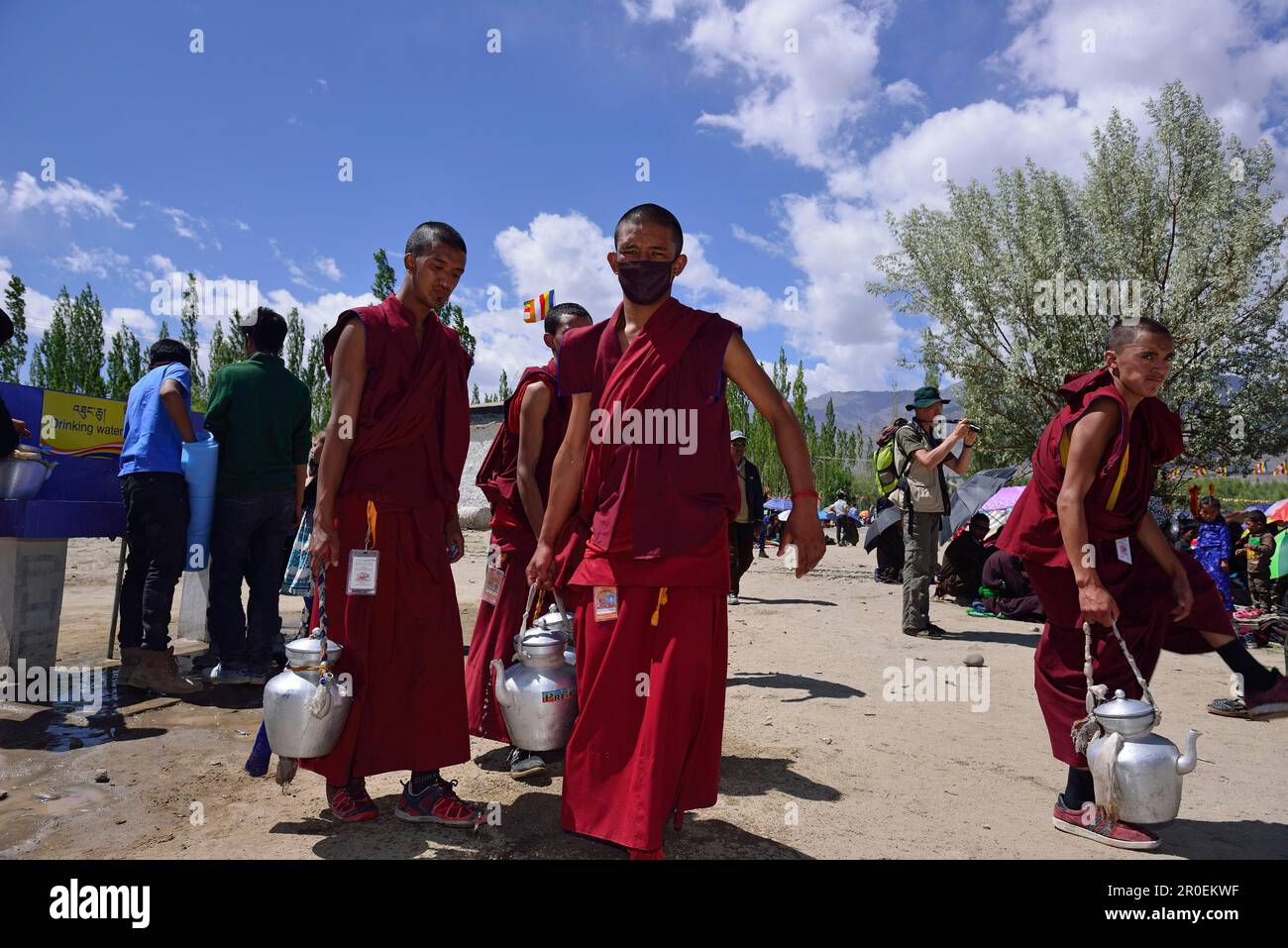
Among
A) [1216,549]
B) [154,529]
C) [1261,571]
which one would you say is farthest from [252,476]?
[1261,571]

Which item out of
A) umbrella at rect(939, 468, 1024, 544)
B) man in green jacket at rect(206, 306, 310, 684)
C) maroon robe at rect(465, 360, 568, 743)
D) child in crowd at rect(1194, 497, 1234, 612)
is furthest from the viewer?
umbrella at rect(939, 468, 1024, 544)

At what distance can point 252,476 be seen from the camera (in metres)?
5.18

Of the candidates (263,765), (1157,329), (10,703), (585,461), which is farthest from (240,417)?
(1157,329)

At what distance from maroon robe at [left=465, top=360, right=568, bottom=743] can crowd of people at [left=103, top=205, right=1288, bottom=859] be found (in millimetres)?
12

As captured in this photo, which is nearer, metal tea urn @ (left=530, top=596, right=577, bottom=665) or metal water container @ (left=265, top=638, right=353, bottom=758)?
metal water container @ (left=265, top=638, right=353, bottom=758)

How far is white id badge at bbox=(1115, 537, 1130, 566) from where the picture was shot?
3350 millimetres

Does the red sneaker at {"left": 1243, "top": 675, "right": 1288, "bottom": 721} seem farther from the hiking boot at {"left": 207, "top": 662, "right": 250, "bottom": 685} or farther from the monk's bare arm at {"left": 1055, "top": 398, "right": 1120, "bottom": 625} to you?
the hiking boot at {"left": 207, "top": 662, "right": 250, "bottom": 685}

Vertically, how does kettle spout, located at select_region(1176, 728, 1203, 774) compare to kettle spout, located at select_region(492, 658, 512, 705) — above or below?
below

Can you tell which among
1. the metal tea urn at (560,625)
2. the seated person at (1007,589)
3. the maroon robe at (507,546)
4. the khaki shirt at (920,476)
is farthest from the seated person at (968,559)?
the metal tea urn at (560,625)

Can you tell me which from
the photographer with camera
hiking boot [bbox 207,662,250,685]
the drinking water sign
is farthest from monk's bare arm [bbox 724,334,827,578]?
the photographer with camera

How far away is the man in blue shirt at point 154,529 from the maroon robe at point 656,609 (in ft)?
11.0

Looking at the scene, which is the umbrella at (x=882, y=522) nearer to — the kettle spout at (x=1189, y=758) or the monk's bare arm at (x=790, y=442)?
the kettle spout at (x=1189, y=758)

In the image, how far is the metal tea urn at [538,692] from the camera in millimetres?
2939

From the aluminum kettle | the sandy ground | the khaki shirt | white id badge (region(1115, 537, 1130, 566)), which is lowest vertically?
the sandy ground
